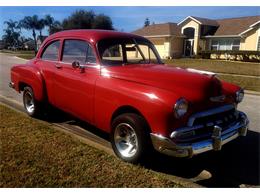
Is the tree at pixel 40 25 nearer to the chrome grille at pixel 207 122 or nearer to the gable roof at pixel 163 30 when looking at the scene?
the gable roof at pixel 163 30

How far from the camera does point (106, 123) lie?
4.80m

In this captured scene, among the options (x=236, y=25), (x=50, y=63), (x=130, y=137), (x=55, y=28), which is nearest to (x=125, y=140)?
(x=130, y=137)

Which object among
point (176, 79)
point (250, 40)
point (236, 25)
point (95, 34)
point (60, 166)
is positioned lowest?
point (60, 166)

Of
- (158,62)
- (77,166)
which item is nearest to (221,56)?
(158,62)

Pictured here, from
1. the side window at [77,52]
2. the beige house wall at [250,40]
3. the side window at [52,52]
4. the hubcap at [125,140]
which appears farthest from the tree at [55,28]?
the hubcap at [125,140]

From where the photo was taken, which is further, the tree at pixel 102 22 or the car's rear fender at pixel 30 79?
the tree at pixel 102 22

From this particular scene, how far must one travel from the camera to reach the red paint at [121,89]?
13.2 feet

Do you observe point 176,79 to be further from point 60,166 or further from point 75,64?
point 60,166

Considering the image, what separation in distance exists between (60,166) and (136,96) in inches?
53.2

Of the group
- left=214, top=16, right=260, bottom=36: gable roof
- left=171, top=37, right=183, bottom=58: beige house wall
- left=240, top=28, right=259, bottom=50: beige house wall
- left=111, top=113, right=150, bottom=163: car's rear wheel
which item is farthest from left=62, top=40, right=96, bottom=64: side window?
left=171, top=37, right=183, bottom=58: beige house wall

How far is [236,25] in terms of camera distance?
37.0 meters

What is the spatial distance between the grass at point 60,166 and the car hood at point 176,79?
44.3 inches

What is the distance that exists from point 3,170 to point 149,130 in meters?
1.92
